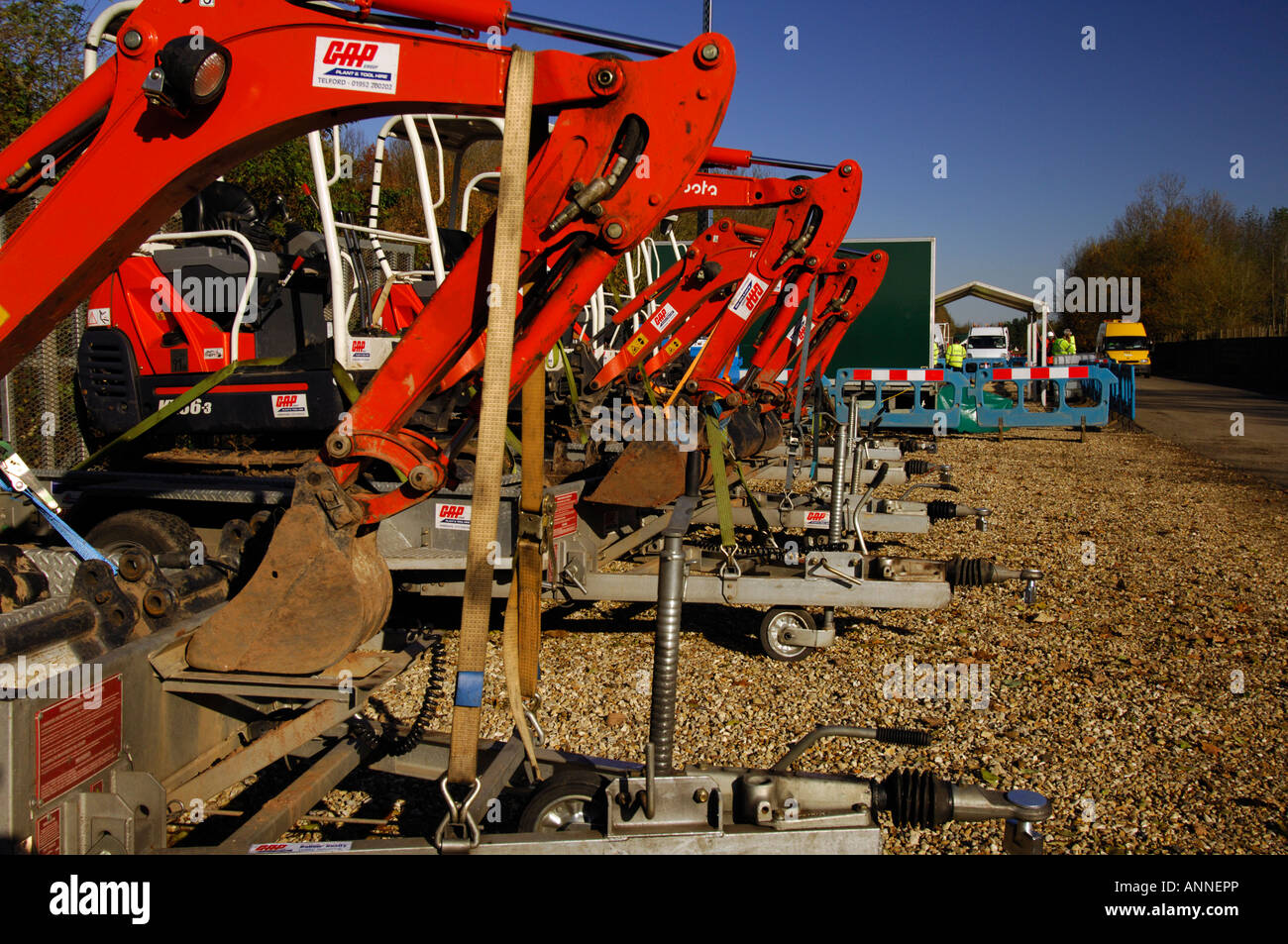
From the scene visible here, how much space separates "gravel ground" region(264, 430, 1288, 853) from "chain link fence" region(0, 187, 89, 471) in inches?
168

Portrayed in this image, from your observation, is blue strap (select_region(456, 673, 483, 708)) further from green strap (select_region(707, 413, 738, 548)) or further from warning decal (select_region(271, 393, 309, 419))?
warning decal (select_region(271, 393, 309, 419))

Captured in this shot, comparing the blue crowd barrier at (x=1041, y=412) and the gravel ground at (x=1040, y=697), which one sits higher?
the blue crowd barrier at (x=1041, y=412)

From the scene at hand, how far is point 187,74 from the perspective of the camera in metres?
2.61

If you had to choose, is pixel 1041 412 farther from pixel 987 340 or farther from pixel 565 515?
pixel 987 340

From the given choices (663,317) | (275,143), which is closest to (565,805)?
(275,143)

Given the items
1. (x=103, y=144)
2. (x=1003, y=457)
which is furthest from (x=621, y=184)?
(x=1003, y=457)

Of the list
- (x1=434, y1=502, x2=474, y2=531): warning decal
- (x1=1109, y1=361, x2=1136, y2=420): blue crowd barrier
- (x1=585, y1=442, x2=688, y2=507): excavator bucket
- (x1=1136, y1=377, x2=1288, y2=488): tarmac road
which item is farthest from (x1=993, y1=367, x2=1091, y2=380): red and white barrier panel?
(x1=434, y1=502, x2=474, y2=531): warning decal

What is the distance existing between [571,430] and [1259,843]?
5.24 m

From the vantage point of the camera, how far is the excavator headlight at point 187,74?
260 centimetres

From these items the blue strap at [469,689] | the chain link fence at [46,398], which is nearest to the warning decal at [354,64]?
the blue strap at [469,689]

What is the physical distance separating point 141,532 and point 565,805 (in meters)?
3.69

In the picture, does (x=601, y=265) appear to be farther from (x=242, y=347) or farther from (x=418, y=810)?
(x=242, y=347)

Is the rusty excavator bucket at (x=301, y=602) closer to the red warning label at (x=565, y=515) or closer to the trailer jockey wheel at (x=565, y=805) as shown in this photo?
the trailer jockey wheel at (x=565, y=805)

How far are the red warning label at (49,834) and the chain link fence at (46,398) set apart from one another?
559cm
